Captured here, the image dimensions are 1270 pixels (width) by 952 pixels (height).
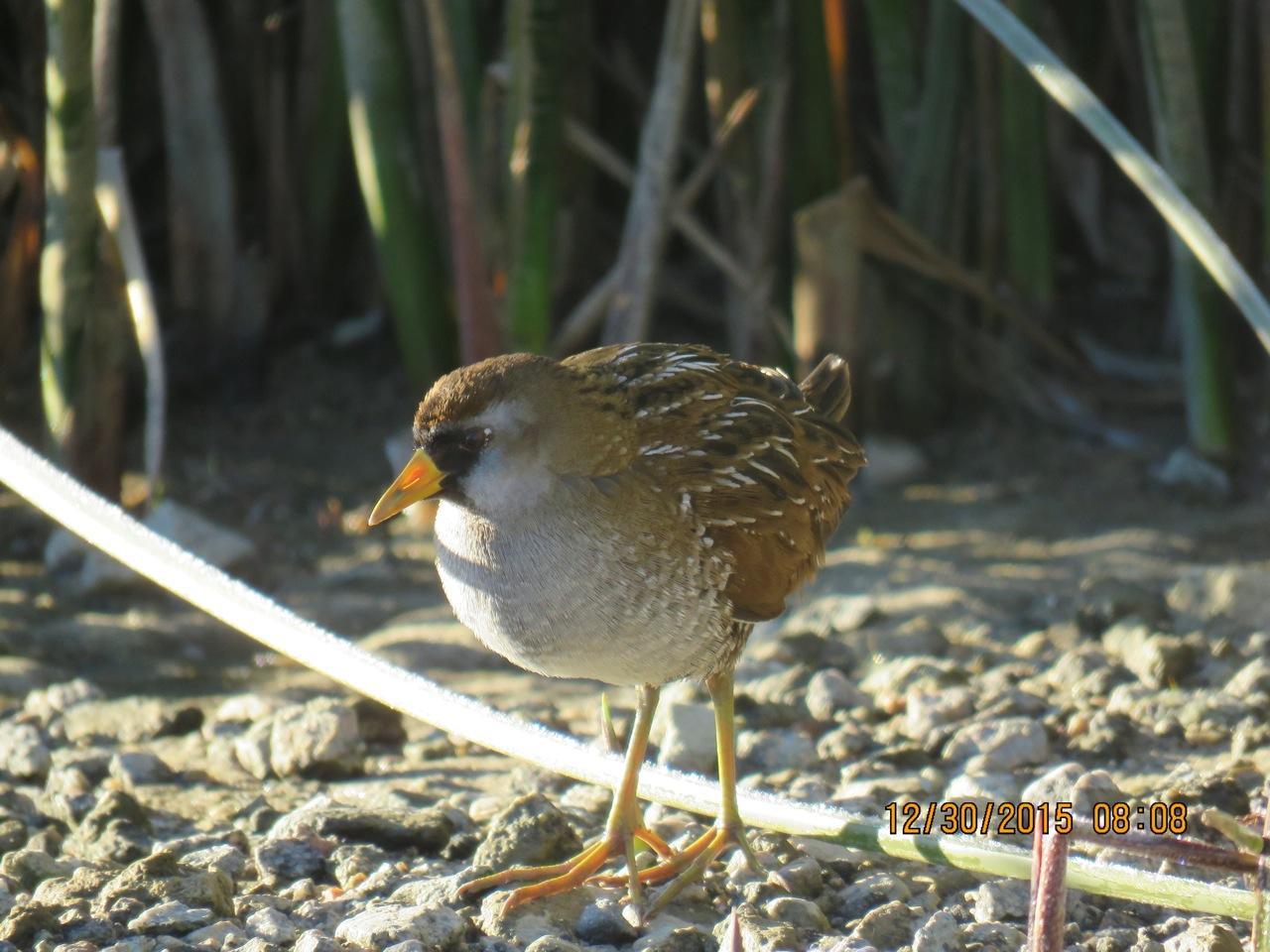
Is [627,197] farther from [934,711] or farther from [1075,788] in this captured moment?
[1075,788]

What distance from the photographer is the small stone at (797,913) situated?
3186 millimetres

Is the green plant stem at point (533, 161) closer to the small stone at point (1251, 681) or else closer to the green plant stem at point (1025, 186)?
the green plant stem at point (1025, 186)

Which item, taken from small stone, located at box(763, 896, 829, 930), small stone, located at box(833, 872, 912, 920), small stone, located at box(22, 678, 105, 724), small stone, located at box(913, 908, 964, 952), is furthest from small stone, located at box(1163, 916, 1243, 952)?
small stone, located at box(22, 678, 105, 724)

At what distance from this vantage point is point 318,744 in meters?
4.00

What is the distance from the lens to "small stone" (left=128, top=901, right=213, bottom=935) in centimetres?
307

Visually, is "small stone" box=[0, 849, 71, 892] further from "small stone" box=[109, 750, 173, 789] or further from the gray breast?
the gray breast

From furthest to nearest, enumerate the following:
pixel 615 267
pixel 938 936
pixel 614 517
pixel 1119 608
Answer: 1. pixel 615 267
2. pixel 1119 608
3. pixel 614 517
4. pixel 938 936

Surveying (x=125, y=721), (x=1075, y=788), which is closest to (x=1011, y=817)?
(x=1075, y=788)

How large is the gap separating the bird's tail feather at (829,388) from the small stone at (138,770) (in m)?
1.78

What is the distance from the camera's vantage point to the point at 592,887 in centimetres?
348

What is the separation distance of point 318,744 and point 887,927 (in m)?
1.51

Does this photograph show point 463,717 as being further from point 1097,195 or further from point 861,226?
point 1097,195

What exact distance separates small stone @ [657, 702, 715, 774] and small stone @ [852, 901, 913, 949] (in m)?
0.92

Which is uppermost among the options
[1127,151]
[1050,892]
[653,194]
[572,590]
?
[1127,151]
